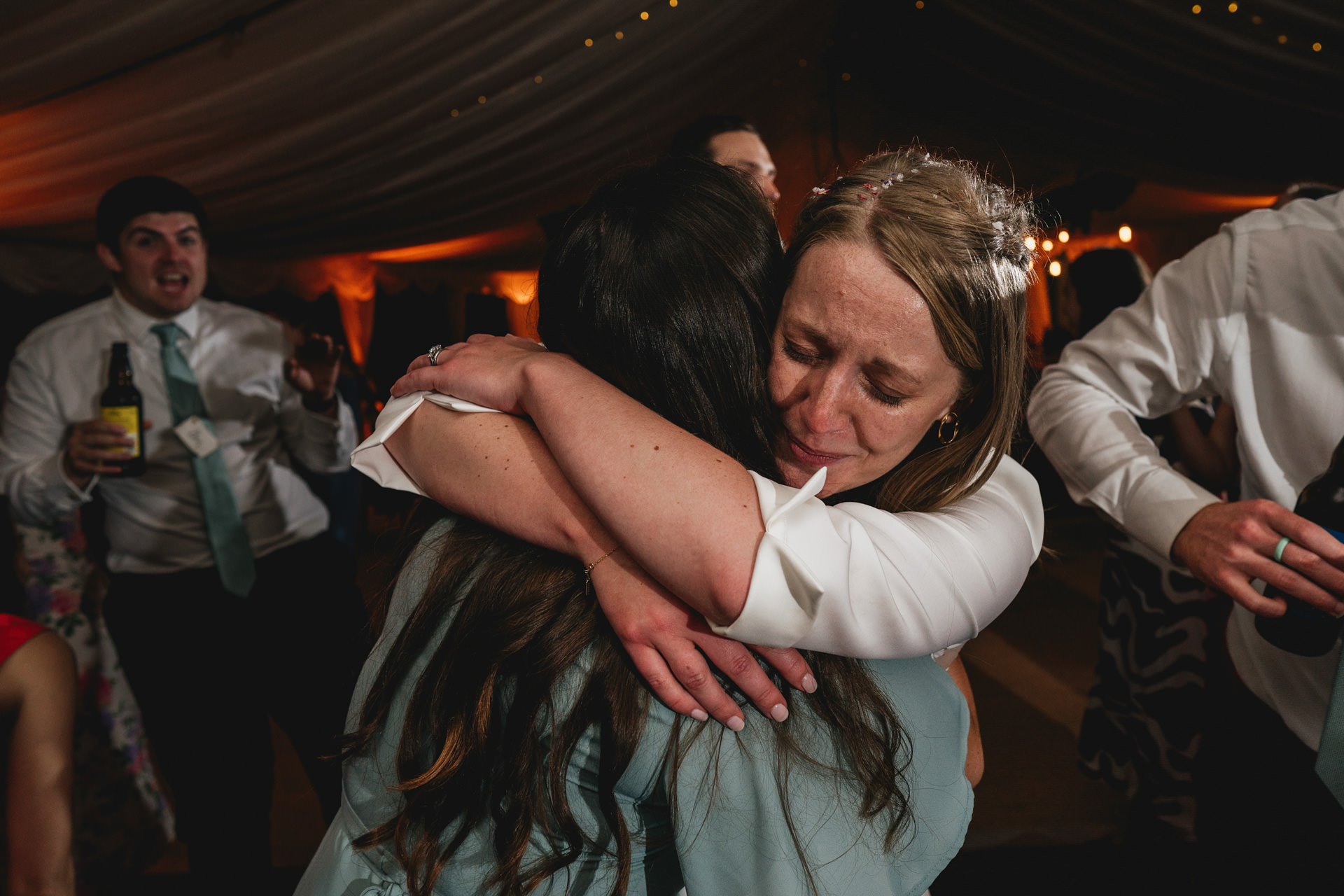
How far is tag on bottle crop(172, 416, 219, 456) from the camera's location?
7.36 feet

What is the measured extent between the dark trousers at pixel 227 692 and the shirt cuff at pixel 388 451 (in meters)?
1.25

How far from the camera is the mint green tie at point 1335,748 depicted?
97 centimetres

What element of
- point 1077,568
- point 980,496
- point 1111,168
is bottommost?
point 1077,568

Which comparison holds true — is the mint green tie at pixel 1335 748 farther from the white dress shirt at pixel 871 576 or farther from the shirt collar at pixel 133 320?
the shirt collar at pixel 133 320

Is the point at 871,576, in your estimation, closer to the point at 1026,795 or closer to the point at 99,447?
the point at 99,447

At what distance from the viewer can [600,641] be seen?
80cm

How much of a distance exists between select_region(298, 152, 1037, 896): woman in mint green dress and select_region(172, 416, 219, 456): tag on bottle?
1670 millimetres

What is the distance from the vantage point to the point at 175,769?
2.13m

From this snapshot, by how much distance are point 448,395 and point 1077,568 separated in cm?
554

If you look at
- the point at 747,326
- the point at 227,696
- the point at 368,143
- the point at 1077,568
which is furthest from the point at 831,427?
the point at 1077,568

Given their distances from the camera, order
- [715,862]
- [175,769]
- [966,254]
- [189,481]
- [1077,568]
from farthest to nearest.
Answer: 1. [1077,568]
2. [189,481]
3. [175,769]
4. [966,254]
5. [715,862]

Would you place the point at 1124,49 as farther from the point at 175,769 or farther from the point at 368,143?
the point at 175,769

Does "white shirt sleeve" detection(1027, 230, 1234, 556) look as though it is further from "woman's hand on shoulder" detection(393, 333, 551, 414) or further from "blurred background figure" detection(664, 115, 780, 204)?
"blurred background figure" detection(664, 115, 780, 204)

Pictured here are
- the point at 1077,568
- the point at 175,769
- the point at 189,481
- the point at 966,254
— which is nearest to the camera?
the point at 966,254
